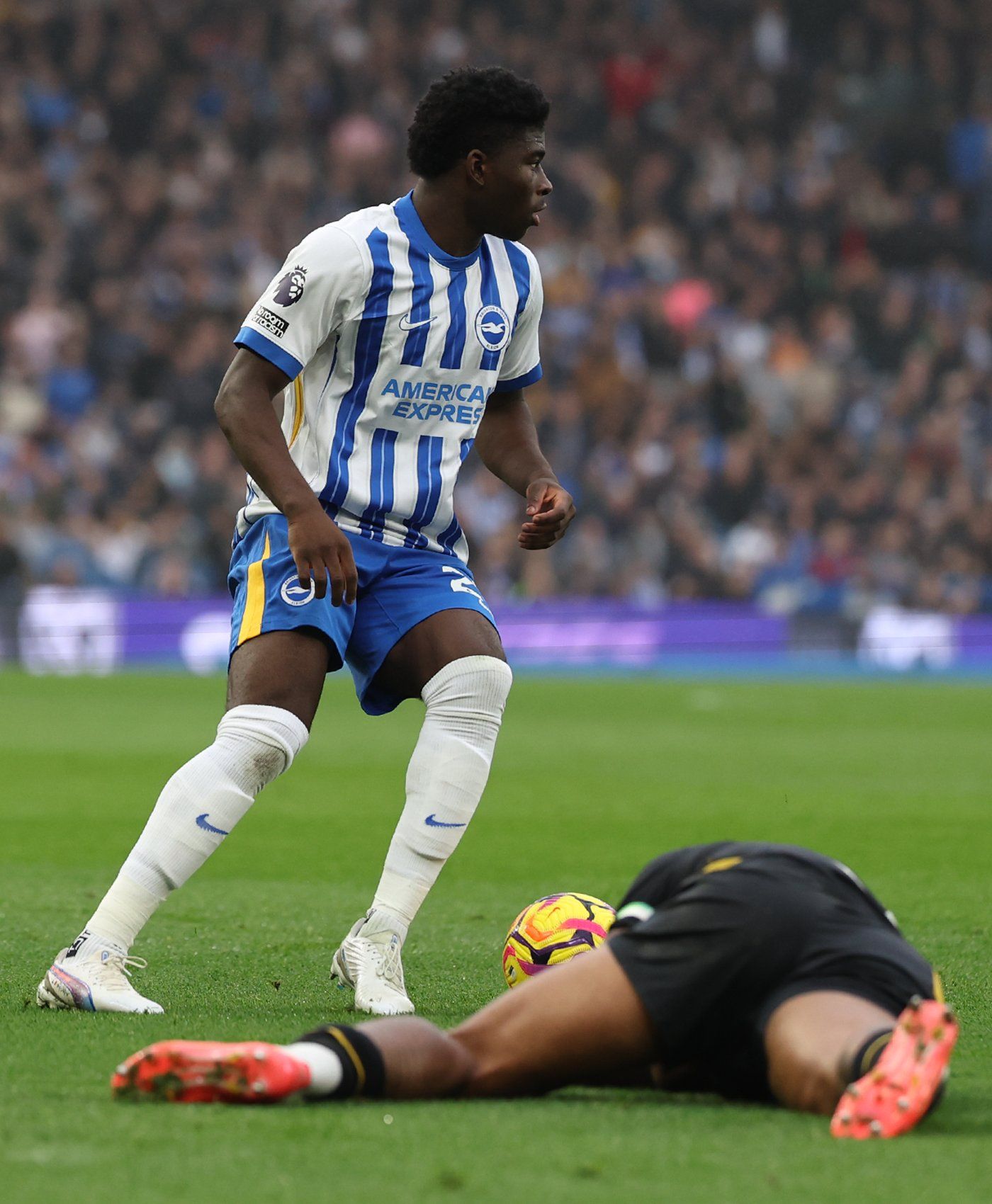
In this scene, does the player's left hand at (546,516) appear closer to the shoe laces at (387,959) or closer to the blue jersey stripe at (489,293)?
the blue jersey stripe at (489,293)

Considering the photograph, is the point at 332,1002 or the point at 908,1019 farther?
the point at 332,1002

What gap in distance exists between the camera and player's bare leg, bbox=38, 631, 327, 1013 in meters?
4.15

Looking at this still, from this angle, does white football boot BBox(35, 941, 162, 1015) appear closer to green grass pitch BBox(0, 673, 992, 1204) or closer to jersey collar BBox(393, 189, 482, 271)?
green grass pitch BBox(0, 673, 992, 1204)

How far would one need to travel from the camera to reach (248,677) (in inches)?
171

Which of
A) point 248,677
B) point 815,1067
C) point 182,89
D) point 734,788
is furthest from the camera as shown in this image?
point 182,89

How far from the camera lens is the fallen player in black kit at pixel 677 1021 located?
9.98 ft

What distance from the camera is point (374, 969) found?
4367 millimetres

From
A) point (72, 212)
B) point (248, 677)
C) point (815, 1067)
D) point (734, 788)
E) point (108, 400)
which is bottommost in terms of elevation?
point (734, 788)

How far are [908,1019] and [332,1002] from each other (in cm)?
184

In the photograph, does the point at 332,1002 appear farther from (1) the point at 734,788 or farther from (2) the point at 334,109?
(2) the point at 334,109

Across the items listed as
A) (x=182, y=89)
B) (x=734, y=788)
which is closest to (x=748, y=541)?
(x=182, y=89)

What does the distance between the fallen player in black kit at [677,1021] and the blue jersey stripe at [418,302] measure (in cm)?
172

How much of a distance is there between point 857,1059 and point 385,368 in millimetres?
2173

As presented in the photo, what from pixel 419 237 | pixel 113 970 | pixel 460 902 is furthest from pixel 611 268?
pixel 113 970
